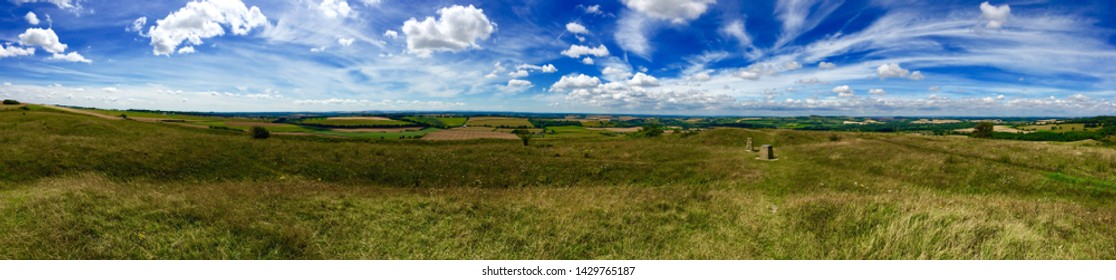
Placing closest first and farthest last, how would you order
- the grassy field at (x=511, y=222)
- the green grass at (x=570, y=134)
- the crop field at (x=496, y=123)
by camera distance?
1. the grassy field at (x=511, y=222)
2. the green grass at (x=570, y=134)
3. the crop field at (x=496, y=123)

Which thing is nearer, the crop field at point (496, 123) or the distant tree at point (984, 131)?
the distant tree at point (984, 131)

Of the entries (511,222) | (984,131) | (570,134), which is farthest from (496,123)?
(511,222)

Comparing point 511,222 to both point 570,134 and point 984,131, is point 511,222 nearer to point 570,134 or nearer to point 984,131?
point 570,134

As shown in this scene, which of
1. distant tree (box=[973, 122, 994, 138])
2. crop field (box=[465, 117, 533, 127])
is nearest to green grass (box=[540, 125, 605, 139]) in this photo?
crop field (box=[465, 117, 533, 127])

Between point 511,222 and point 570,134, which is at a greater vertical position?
point 511,222

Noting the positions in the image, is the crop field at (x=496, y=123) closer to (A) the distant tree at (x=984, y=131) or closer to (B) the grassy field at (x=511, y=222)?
(B) the grassy field at (x=511, y=222)

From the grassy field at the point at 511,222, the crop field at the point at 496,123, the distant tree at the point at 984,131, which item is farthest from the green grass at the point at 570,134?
the distant tree at the point at 984,131

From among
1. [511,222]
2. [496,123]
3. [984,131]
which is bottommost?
[511,222]

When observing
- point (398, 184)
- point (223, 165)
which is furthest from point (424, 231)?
point (223, 165)

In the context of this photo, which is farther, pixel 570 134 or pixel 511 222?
pixel 570 134

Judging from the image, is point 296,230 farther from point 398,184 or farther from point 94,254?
point 398,184

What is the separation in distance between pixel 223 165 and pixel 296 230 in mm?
13633

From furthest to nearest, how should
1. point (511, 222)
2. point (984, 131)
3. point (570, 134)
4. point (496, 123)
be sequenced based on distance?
point (496, 123) → point (570, 134) → point (984, 131) → point (511, 222)

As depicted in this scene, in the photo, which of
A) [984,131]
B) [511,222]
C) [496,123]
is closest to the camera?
[511,222]
